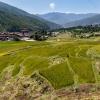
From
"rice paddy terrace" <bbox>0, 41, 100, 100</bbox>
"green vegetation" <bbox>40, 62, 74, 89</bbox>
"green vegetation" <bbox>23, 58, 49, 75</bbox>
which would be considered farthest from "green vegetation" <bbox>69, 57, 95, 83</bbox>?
"green vegetation" <bbox>23, 58, 49, 75</bbox>

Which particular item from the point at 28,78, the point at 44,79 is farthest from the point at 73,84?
the point at 28,78

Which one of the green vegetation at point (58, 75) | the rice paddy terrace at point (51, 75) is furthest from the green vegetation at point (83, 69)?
the green vegetation at point (58, 75)

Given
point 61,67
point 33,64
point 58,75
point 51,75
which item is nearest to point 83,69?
point 61,67

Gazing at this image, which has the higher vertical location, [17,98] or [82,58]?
[82,58]

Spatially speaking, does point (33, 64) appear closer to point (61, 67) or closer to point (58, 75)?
point (61, 67)

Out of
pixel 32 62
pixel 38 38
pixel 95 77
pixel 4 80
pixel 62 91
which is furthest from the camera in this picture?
pixel 38 38

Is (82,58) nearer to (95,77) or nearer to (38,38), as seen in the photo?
(95,77)

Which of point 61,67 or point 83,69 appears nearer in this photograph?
point 83,69

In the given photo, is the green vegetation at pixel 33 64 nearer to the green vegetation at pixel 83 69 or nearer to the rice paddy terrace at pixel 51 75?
the rice paddy terrace at pixel 51 75

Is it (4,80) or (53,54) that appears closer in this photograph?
(4,80)
